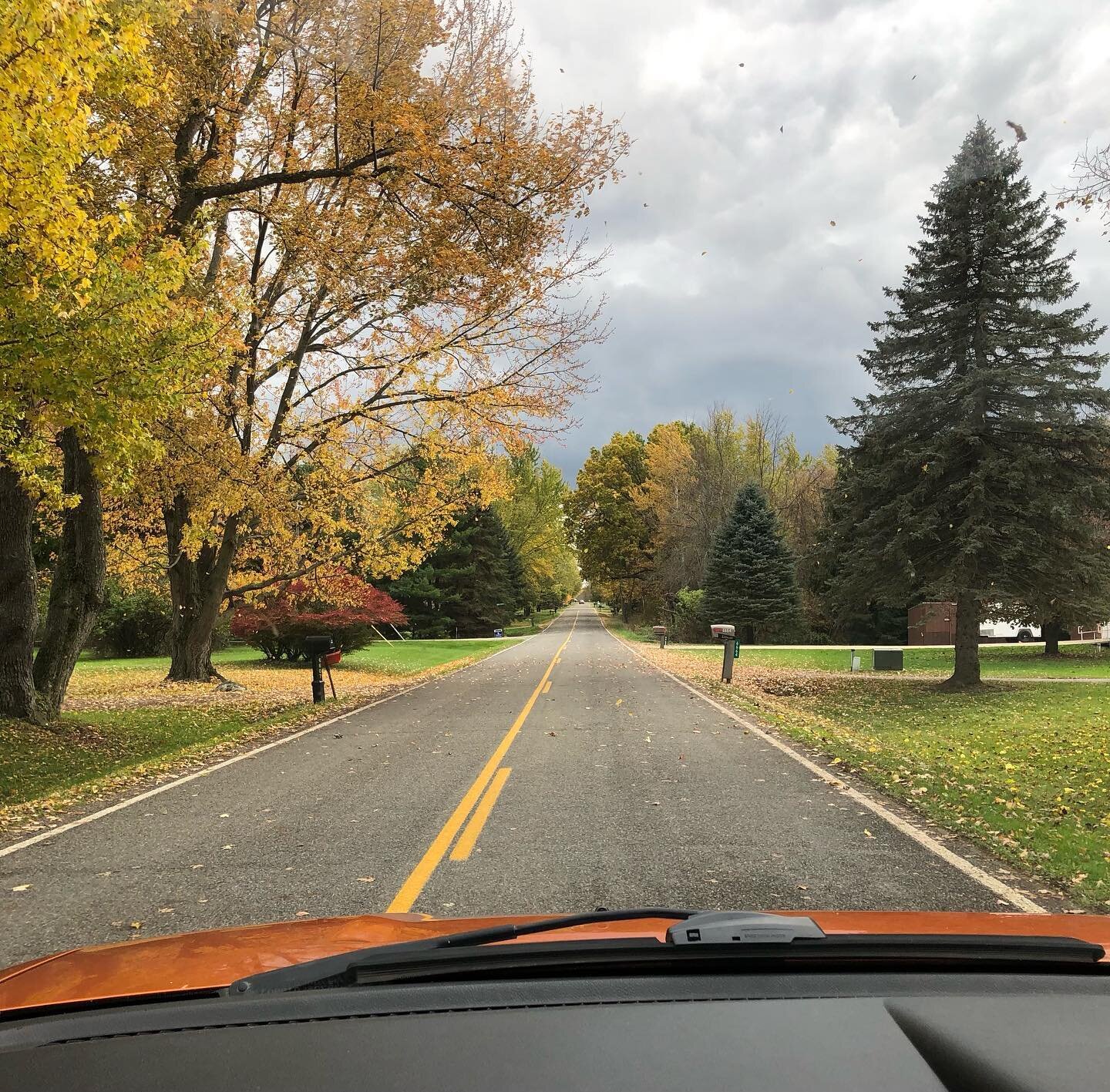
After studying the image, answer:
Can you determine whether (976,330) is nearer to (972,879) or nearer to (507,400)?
(507,400)

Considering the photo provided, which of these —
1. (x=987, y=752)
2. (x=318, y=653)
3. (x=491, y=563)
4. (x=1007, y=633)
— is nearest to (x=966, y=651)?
(x=987, y=752)

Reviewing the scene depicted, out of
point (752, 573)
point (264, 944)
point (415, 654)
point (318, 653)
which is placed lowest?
point (415, 654)

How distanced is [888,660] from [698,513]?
A: 2493 cm

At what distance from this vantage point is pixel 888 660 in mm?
24562

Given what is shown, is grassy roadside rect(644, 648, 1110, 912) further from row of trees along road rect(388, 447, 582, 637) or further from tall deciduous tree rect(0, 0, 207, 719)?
row of trees along road rect(388, 447, 582, 637)

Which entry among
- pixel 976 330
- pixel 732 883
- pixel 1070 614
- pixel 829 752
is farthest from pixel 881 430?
pixel 732 883

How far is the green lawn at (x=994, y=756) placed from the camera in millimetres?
5934

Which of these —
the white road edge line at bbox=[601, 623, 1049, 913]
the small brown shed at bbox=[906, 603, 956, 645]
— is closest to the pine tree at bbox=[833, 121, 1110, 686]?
the white road edge line at bbox=[601, 623, 1049, 913]

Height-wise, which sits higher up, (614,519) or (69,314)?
(614,519)

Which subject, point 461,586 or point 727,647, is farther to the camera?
point 461,586

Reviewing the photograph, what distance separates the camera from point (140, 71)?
7285 mm

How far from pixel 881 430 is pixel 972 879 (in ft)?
47.8

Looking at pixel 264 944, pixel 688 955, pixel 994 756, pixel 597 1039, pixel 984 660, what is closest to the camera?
pixel 597 1039

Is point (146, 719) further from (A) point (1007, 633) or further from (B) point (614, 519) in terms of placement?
(B) point (614, 519)
